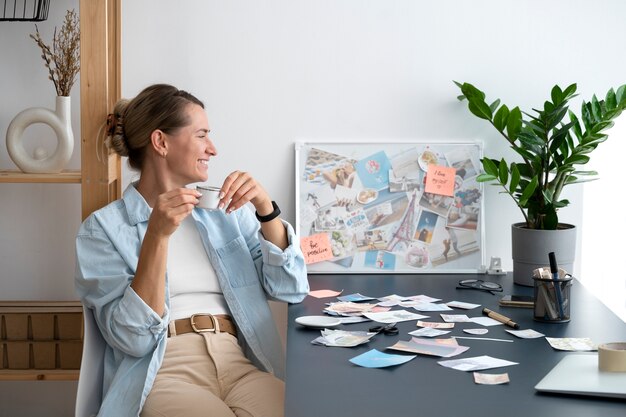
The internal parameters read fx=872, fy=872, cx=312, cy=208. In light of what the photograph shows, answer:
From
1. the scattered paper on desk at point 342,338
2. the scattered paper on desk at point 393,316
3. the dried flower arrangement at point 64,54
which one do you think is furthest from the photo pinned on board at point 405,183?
the dried flower arrangement at point 64,54

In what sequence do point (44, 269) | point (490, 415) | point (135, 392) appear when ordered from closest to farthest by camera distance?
point (490, 415) → point (135, 392) → point (44, 269)

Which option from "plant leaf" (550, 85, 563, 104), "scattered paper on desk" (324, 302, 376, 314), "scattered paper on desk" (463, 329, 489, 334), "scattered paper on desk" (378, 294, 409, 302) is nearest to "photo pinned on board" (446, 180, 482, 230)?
"plant leaf" (550, 85, 563, 104)

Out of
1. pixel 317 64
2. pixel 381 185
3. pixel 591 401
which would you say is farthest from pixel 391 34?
pixel 591 401

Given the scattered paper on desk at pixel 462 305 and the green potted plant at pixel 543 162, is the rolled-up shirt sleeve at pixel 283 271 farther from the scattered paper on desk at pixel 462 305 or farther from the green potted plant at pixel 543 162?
the green potted plant at pixel 543 162

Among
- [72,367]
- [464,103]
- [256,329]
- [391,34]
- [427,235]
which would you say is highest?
[391,34]

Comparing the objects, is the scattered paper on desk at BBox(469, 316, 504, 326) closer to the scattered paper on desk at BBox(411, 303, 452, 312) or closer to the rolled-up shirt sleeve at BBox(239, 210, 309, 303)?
the scattered paper on desk at BBox(411, 303, 452, 312)

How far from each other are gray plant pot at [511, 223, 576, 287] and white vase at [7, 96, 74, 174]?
142cm

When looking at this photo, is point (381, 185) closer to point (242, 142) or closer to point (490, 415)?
point (242, 142)

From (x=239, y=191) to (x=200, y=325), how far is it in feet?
1.21

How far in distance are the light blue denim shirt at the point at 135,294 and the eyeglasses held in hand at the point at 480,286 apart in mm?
510

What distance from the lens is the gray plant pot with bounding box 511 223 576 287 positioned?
2590mm

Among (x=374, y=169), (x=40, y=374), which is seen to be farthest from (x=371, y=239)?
(x=40, y=374)

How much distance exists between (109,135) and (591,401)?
1.57 metres

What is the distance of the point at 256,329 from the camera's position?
235 centimetres
